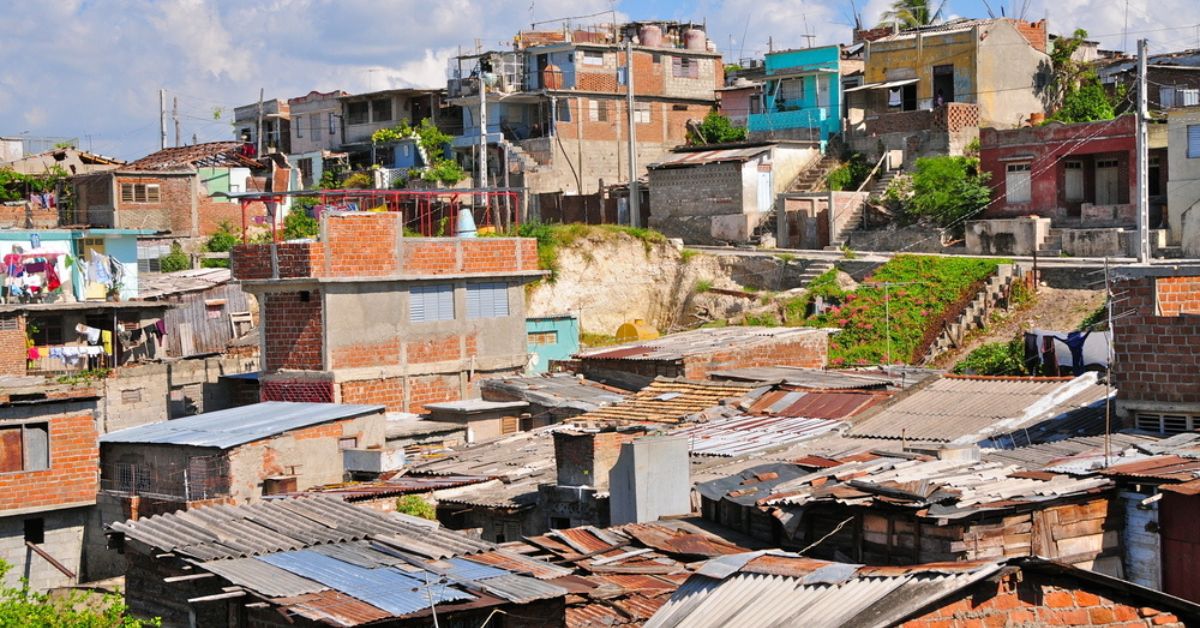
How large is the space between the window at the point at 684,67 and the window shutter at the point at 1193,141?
20.4 meters

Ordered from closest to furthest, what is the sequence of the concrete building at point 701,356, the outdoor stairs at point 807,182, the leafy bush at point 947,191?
the concrete building at point 701,356 → the leafy bush at point 947,191 → the outdoor stairs at point 807,182

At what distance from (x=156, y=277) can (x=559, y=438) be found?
2536 centimetres

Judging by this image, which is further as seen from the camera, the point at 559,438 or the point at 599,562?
the point at 559,438

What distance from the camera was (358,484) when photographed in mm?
21125

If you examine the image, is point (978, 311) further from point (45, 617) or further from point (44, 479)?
point (45, 617)

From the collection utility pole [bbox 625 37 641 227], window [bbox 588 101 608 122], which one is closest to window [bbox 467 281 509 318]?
utility pole [bbox 625 37 641 227]

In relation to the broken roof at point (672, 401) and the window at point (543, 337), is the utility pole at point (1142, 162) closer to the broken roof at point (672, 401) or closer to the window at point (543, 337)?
the broken roof at point (672, 401)

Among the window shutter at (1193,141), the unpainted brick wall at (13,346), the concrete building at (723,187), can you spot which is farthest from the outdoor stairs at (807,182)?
the unpainted brick wall at (13,346)

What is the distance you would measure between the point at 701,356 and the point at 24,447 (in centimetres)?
1029

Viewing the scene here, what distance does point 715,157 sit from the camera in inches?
1734

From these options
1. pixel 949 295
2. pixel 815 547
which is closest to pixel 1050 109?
pixel 949 295

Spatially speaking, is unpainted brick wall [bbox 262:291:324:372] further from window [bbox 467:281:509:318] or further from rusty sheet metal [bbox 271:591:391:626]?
rusty sheet metal [bbox 271:591:391:626]

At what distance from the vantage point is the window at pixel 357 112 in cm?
5538

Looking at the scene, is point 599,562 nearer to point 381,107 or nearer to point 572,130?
point 572,130
